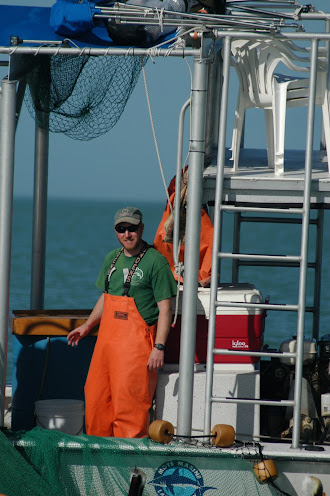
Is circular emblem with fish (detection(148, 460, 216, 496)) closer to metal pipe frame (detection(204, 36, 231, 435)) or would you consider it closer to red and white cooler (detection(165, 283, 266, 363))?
metal pipe frame (detection(204, 36, 231, 435))

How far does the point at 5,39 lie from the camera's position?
18.6 feet

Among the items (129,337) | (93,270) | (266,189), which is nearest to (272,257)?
(266,189)

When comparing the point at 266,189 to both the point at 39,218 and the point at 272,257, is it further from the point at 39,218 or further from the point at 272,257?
the point at 39,218

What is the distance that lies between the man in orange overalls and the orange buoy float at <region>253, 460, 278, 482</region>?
37.5 inches

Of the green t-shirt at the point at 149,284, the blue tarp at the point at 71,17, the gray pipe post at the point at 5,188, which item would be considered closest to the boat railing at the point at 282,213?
the green t-shirt at the point at 149,284

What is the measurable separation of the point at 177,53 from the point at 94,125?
3.86 ft

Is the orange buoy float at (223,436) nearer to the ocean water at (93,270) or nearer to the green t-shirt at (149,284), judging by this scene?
the green t-shirt at (149,284)

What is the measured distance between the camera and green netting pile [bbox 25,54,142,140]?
230 inches

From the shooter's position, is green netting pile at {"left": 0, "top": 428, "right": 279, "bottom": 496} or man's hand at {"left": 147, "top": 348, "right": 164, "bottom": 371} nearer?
green netting pile at {"left": 0, "top": 428, "right": 279, "bottom": 496}

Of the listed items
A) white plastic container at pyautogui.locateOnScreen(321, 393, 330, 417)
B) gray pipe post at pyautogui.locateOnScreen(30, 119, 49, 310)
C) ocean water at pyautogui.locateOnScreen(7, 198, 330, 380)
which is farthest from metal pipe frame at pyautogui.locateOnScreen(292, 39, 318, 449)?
ocean water at pyautogui.locateOnScreen(7, 198, 330, 380)

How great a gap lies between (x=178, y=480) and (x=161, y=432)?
1.18ft

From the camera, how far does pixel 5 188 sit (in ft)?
17.9

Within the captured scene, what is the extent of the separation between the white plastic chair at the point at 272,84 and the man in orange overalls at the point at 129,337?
95 cm

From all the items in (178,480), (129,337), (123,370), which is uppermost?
(129,337)
